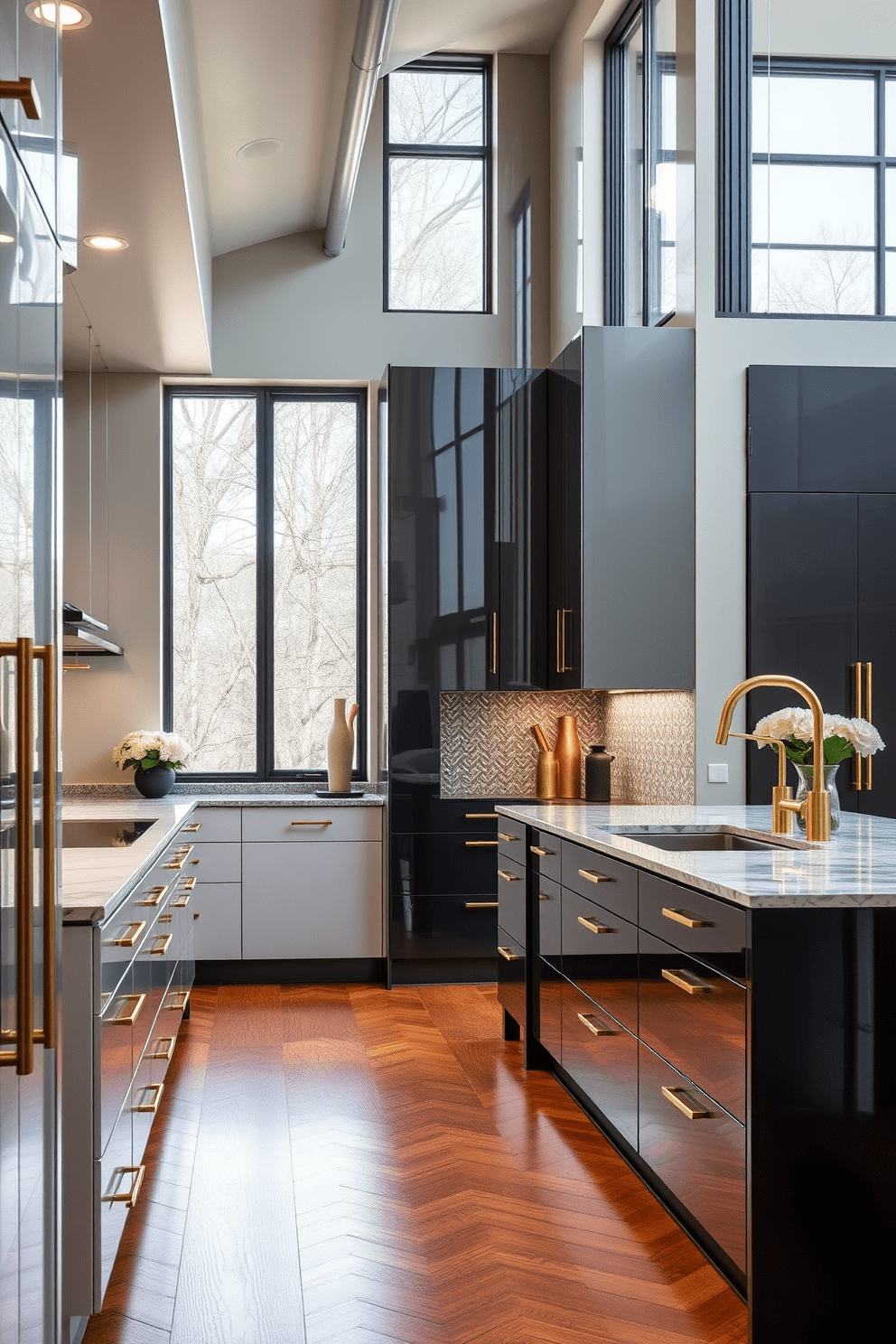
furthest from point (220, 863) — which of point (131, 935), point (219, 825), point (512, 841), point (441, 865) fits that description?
point (131, 935)

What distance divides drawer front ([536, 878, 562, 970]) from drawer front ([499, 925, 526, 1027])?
0.25 metres

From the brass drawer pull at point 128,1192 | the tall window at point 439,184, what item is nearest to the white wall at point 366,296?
the tall window at point 439,184

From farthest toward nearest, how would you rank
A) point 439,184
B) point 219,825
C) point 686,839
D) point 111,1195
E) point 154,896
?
1. point 439,184
2. point 219,825
3. point 686,839
4. point 154,896
5. point 111,1195

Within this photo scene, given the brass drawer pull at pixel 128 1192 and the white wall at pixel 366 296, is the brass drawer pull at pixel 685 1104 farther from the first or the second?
the white wall at pixel 366 296

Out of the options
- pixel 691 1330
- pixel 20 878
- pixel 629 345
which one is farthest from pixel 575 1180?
pixel 629 345

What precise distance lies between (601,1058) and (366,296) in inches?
169

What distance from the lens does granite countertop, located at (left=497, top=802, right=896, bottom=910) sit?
224cm

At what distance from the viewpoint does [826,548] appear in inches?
187

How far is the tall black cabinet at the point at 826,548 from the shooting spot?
4.71m

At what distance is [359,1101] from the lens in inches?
151

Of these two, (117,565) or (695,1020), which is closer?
(695,1020)

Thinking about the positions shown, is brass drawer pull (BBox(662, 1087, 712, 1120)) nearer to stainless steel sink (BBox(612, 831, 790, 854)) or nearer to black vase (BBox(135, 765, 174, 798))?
stainless steel sink (BBox(612, 831, 790, 854))

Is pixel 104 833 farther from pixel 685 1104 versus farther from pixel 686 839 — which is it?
pixel 685 1104

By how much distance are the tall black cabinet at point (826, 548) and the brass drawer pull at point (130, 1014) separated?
2741 millimetres
